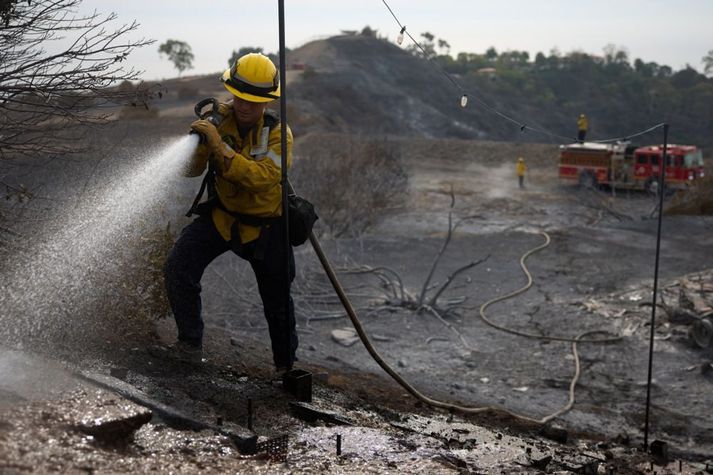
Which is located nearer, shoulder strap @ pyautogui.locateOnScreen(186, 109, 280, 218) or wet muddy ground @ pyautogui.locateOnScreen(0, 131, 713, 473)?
wet muddy ground @ pyautogui.locateOnScreen(0, 131, 713, 473)

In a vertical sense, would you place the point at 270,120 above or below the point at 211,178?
above

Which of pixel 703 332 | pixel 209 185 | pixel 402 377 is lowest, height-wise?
pixel 402 377

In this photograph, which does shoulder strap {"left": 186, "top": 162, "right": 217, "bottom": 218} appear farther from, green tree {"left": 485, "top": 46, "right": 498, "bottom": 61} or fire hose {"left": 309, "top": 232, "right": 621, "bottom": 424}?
green tree {"left": 485, "top": 46, "right": 498, "bottom": 61}

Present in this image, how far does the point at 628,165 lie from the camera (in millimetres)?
25266

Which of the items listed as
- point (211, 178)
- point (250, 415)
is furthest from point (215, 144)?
point (250, 415)

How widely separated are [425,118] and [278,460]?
5225 centimetres

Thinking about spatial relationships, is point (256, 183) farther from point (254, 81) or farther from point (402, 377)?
point (402, 377)

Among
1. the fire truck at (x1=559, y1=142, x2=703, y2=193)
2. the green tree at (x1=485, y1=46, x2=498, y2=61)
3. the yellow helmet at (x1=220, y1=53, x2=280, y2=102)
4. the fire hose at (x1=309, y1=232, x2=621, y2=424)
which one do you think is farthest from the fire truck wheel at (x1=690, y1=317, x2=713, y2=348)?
the green tree at (x1=485, y1=46, x2=498, y2=61)

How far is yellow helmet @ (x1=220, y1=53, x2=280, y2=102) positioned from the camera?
4.77 metres

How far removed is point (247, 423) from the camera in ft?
14.0

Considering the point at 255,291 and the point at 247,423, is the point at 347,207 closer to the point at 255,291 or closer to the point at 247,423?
the point at 255,291

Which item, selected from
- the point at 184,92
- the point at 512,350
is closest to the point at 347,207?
the point at 512,350

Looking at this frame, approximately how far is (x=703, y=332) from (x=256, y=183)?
7311mm

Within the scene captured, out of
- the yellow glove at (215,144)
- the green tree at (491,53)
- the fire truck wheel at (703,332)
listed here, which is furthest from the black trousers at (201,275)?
the green tree at (491,53)
